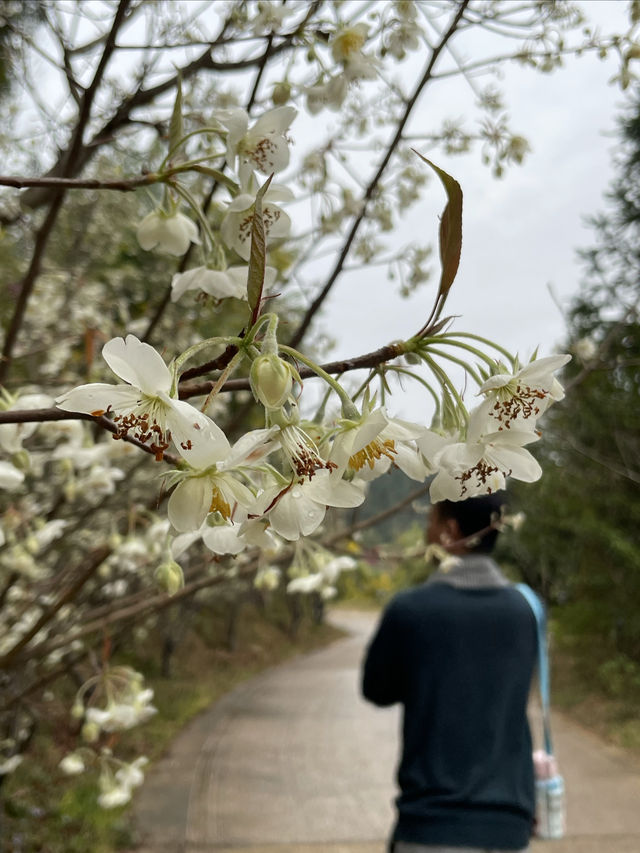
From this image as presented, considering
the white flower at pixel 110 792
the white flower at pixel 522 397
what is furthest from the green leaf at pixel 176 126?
the white flower at pixel 110 792

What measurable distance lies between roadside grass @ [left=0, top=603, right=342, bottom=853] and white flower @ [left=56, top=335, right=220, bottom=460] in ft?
7.18

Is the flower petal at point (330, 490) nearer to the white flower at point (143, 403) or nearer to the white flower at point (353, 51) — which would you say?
the white flower at point (143, 403)

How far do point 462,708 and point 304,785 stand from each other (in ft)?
14.5

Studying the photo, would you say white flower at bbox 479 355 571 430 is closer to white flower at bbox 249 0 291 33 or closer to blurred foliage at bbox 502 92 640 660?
white flower at bbox 249 0 291 33

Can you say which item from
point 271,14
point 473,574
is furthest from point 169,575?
point 473,574

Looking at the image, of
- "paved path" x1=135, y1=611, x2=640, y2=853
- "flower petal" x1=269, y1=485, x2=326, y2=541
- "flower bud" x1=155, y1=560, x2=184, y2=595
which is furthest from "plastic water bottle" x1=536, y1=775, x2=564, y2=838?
"paved path" x1=135, y1=611, x2=640, y2=853

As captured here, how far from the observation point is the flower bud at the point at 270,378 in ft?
1.54

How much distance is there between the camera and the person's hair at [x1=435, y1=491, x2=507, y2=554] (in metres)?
2.03

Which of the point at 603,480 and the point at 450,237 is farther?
the point at 603,480

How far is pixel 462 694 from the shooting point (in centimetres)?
188

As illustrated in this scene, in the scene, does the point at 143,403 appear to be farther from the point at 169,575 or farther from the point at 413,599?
the point at 413,599

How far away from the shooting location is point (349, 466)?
1.94ft

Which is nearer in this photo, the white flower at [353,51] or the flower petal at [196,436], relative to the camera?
the flower petal at [196,436]

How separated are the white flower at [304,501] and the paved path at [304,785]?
181 inches
